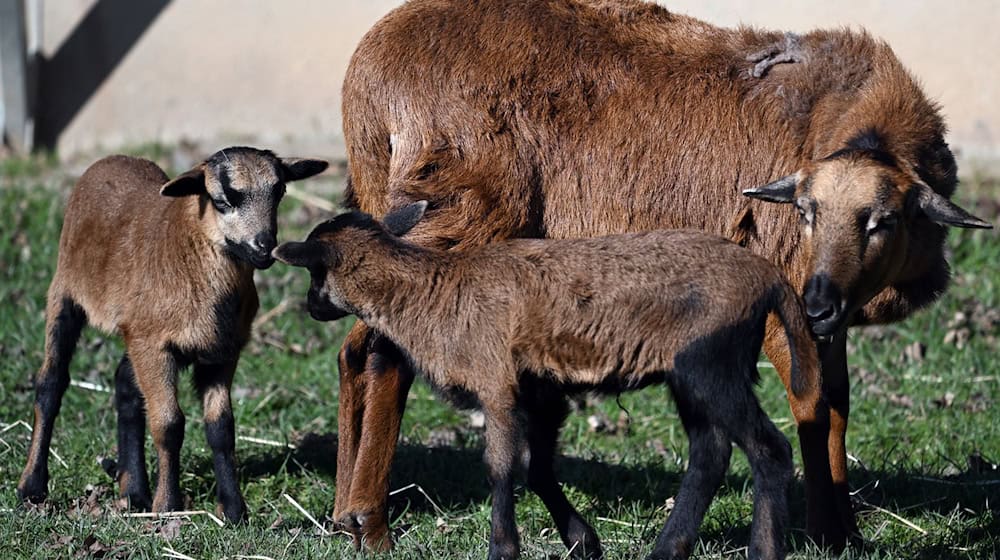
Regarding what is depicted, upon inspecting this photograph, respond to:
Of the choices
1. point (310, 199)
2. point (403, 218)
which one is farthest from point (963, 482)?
point (310, 199)

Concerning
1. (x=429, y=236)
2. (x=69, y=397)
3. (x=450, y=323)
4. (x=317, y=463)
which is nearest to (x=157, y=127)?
(x=69, y=397)

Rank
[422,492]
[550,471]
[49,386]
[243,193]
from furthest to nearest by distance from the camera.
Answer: [49,386] < [422,492] < [243,193] < [550,471]

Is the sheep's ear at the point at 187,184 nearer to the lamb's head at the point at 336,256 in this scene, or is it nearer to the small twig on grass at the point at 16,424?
the lamb's head at the point at 336,256

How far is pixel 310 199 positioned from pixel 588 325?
6325mm

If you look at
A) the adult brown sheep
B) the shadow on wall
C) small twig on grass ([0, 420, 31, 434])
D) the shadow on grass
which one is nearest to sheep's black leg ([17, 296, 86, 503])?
small twig on grass ([0, 420, 31, 434])

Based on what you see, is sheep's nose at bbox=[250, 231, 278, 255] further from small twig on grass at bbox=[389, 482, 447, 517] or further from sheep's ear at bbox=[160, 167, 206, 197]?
small twig on grass at bbox=[389, 482, 447, 517]

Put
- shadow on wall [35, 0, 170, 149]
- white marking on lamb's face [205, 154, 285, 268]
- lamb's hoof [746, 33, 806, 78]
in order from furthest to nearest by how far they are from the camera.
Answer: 1. shadow on wall [35, 0, 170, 149]
2. lamb's hoof [746, 33, 806, 78]
3. white marking on lamb's face [205, 154, 285, 268]

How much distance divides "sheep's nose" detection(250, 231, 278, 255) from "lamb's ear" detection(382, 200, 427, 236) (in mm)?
602

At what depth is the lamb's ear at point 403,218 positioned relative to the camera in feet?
17.8

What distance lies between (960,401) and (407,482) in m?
3.44

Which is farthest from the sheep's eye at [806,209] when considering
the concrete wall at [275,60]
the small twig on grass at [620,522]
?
the concrete wall at [275,60]

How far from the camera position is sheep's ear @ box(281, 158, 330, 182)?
243 inches

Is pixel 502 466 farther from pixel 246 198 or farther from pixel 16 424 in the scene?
pixel 16 424

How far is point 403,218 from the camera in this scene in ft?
17.9
